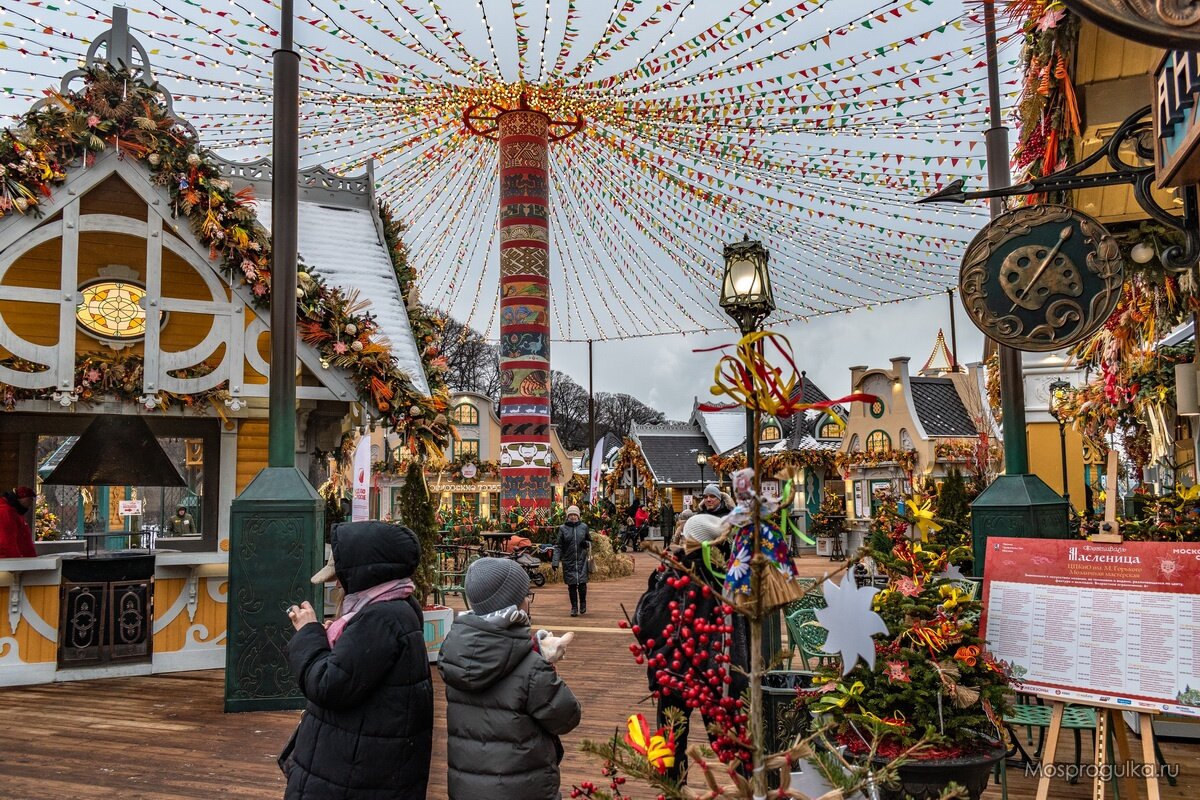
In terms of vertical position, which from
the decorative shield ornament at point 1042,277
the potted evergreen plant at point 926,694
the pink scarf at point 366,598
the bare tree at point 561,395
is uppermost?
the bare tree at point 561,395

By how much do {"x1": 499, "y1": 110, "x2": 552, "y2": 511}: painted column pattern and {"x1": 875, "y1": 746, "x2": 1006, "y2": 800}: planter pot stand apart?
52.2ft

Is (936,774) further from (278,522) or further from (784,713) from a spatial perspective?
(278,522)

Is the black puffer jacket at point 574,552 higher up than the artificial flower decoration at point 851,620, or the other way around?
the artificial flower decoration at point 851,620

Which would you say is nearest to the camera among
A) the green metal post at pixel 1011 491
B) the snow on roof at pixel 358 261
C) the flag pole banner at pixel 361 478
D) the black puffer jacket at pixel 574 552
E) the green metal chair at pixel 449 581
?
the green metal post at pixel 1011 491

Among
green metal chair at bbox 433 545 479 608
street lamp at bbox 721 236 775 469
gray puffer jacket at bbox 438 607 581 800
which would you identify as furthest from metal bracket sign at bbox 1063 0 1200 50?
green metal chair at bbox 433 545 479 608

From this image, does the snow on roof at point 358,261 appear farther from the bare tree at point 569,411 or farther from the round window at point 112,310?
the bare tree at point 569,411

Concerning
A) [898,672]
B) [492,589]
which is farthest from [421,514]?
[492,589]

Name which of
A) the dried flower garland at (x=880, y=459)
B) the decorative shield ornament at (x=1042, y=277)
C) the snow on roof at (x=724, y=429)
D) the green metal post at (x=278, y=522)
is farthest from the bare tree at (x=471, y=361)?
the decorative shield ornament at (x=1042, y=277)

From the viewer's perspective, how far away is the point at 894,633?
3.92 meters

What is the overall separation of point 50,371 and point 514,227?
38.2 feet

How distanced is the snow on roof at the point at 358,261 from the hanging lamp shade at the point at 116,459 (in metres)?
2.64

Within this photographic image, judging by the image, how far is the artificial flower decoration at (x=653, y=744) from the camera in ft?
7.24

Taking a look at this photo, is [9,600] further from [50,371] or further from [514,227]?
[514,227]

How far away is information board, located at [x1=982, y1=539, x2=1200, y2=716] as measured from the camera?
3703 mm
